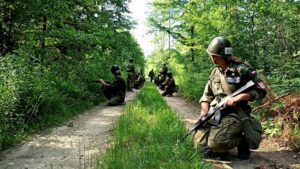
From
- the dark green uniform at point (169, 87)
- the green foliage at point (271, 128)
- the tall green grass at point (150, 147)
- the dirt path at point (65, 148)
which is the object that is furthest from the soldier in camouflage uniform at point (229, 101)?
the dark green uniform at point (169, 87)

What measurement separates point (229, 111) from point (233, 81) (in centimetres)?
44

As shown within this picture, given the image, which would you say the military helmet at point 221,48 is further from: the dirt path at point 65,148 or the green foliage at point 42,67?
the green foliage at point 42,67

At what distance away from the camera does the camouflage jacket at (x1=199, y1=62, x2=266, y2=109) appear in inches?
195

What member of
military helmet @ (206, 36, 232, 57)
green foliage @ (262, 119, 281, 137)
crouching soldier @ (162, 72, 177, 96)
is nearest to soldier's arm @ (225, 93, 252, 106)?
military helmet @ (206, 36, 232, 57)

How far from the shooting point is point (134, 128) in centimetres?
584

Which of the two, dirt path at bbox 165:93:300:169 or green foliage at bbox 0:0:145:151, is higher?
green foliage at bbox 0:0:145:151

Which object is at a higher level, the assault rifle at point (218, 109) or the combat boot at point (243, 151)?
the assault rifle at point (218, 109)

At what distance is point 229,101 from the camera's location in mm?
4895

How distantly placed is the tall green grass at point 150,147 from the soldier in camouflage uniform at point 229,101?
0.37 meters

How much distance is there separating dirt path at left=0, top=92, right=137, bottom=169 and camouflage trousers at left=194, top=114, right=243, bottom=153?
1589 millimetres

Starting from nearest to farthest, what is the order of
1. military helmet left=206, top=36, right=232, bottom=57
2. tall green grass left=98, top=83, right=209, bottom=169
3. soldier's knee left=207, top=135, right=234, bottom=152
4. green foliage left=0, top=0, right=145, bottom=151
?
1. tall green grass left=98, top=83, right=209, bottom=169
2. soldier's knee left=207, top=135, right=234, bottom=152
3. military helmet left=206, top=36, right=232, bottom=57
4. green foliage left=0, top=0, right=145, bottom=151

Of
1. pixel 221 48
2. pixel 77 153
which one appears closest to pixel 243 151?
pixel 221 48

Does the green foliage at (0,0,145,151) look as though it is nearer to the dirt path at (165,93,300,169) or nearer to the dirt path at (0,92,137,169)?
the dirt path at (0,92,137,169)

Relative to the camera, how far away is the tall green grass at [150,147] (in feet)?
12.6
